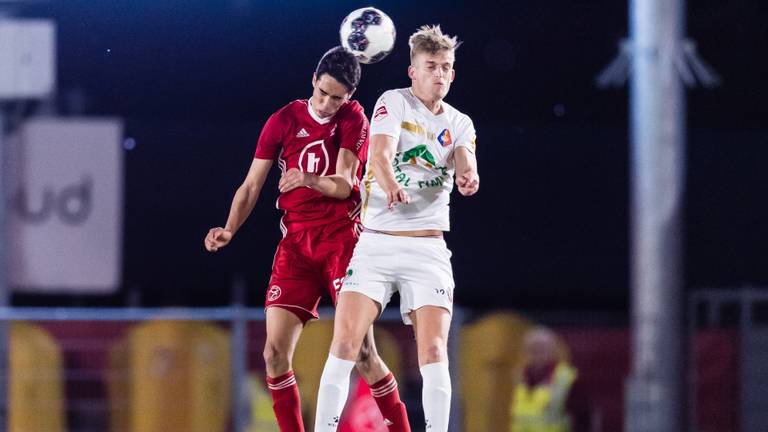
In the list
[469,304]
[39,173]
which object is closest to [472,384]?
[39,173]

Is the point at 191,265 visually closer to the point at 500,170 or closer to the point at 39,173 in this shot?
the point at 39,173

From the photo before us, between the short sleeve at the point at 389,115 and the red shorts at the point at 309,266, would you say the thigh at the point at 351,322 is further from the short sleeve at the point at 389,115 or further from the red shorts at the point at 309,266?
the short sleeve at the point at 389,115

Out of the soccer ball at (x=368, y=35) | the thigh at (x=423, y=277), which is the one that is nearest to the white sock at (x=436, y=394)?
the thigh at (x=423, y=277)

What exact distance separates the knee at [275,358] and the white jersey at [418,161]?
0.71m

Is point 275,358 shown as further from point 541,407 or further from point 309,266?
point 541,407

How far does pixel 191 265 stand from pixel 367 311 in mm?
7780

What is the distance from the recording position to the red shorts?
5.10 metres

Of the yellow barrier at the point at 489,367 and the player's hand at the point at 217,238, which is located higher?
the player's hand at the point at 217,238

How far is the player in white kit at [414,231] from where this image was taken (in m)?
4.56

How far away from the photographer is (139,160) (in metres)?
12.2

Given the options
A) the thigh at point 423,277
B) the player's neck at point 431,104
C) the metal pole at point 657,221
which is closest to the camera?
the thigh at point 423,277

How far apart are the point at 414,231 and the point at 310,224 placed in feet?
Result: 1.95

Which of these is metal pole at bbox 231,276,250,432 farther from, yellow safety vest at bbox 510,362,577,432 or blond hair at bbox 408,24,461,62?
blond hair at bbox 408,24,461,62

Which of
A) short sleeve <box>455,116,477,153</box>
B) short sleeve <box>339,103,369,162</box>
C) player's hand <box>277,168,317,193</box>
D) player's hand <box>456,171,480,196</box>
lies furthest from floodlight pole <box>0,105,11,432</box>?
player's hand <box>456,171,480,196</box>
